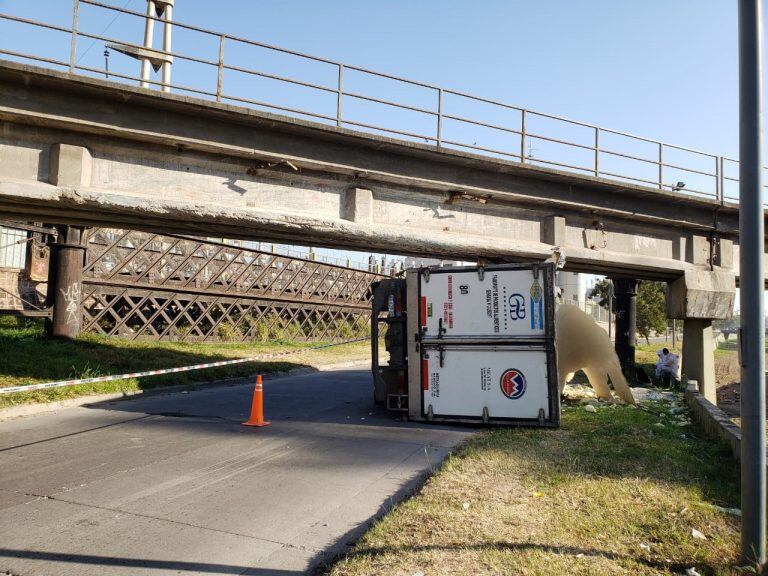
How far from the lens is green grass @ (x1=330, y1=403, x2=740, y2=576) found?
4.08 meters

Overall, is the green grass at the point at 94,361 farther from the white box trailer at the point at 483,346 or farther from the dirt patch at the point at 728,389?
the dirt patch at the point at 728,389

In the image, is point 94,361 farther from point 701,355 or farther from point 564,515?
point 701,355

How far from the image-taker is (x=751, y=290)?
414 cm

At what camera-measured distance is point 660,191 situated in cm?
1522

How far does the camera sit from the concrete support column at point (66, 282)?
15711mm

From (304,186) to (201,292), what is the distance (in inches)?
471

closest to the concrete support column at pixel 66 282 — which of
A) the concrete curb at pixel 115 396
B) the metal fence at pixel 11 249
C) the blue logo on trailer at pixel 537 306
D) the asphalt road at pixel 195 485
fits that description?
the concrete curb at pixel 115 396

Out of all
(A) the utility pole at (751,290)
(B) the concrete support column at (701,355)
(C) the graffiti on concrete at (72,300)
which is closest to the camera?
(A) the utility pole at (751,290)

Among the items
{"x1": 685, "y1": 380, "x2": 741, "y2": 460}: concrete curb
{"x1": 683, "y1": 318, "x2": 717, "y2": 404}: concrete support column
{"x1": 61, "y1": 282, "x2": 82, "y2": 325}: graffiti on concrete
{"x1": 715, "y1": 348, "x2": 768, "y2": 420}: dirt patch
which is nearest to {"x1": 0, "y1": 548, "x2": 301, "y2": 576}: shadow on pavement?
{"x1": 685, "y1": 380, "x2": 741, "y2": 460}: concrete curb

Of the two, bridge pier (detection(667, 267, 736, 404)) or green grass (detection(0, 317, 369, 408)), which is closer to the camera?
green grass (detection(0, 317, 369, 408))

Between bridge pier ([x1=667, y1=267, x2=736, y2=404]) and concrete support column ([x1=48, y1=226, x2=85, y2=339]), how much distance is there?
17.1m

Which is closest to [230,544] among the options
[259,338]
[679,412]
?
[679,412]

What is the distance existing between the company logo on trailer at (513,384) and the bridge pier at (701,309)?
9.39 meters

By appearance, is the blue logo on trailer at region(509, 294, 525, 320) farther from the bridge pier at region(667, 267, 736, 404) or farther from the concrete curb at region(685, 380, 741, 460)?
the bridge pier at region(667, 267, 736, 404)
